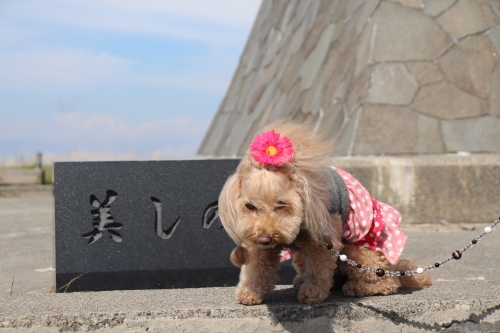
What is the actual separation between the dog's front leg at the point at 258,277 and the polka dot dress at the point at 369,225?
0.43 meters

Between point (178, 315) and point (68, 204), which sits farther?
point (68, 204)

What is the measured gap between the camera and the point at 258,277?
9.53 ft

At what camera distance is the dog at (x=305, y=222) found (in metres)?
2.50

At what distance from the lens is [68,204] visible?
12.4 feet

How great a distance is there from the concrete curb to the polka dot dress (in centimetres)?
27

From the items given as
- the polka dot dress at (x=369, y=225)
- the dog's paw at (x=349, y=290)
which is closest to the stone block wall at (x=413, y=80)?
the polka dot dress at (x=369, y=225)

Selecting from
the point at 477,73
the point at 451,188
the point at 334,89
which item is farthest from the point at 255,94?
the point at 451,188

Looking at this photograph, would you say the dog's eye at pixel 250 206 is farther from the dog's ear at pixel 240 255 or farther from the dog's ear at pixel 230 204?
the dog's ear at pixel 240 255

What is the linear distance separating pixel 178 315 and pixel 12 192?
9.31m

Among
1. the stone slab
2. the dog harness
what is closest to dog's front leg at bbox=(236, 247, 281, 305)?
the dog harness

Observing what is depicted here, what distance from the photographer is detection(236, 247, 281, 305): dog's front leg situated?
2.88 m

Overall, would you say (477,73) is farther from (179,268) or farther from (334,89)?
(179,268)

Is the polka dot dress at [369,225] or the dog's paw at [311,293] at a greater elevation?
the polka dot dress at [369,225]

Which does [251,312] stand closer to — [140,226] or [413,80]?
[140,226]
